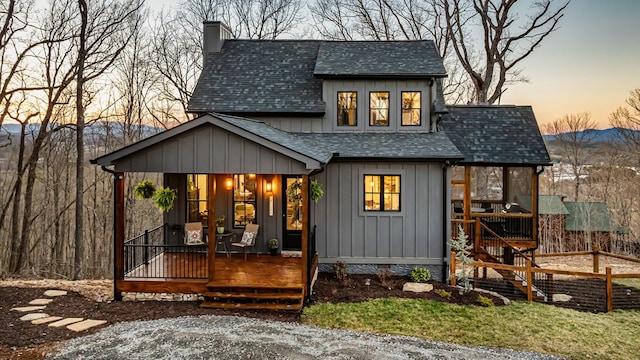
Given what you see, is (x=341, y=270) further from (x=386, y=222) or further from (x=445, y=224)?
(x=445, y=224)

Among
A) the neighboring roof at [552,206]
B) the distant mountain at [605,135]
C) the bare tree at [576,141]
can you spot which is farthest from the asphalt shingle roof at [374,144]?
the bare tree at [576,141]

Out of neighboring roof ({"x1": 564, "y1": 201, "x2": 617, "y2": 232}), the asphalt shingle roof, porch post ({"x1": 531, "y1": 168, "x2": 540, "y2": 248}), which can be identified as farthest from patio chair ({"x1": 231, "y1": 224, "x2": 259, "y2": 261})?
neighboring roof ({"x1": 564, "y1": 201, "x2": 617, "y2": 232})

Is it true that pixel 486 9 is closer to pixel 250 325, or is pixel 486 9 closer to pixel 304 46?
pixel 304 46

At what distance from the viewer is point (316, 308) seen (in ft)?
29.6

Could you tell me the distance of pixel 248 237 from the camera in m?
11.3

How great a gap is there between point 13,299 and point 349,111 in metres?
9.69

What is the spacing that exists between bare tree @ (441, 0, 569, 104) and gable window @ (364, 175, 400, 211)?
1222 centimetres

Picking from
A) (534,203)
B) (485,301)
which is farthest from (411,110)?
(485,301)

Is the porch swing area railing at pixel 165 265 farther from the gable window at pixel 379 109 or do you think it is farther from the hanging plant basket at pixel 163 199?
the gable window at pixel 379 109

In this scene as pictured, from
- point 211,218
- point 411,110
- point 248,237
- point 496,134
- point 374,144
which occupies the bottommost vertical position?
point 248,237

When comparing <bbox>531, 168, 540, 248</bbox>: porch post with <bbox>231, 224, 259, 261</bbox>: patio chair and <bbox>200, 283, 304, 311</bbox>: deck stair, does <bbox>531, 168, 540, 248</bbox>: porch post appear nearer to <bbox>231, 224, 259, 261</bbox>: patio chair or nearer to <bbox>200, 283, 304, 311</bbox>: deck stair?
<bbox>200, 283, 304, 311</bbox>: deck stair

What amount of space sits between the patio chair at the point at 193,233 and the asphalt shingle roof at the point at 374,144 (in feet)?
10.2

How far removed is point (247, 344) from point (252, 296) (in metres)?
2.23

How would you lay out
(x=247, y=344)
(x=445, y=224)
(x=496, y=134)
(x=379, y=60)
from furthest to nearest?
(x=379, y=60), (x=496, y=134), (x=445, y=224), (x=247, y=344)
